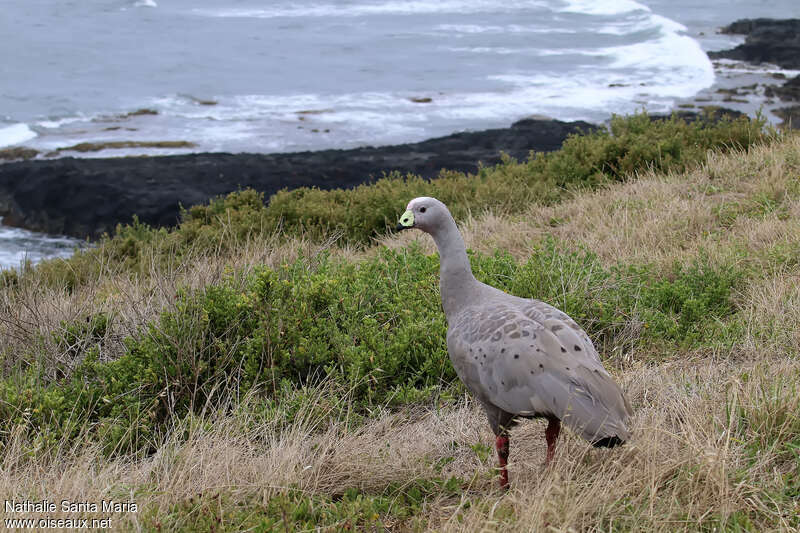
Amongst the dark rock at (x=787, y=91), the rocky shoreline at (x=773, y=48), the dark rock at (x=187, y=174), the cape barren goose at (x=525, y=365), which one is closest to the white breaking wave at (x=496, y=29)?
the rocky shoreline at (x=773, y=48)

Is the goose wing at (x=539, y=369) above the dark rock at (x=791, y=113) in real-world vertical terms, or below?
above

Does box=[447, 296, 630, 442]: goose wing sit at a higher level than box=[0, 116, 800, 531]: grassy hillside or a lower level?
higher

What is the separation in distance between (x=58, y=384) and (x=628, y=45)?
3762 cm

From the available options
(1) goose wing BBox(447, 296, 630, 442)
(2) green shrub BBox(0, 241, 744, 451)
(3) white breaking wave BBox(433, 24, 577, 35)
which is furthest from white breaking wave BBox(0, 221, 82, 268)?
(3) white breaking wave BBox(433, 24, 577, 35)

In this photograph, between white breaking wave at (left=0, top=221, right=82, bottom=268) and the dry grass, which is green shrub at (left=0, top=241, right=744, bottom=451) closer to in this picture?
the dry grass

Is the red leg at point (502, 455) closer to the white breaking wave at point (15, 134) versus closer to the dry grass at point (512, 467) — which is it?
the dry grass at point (512, 467)

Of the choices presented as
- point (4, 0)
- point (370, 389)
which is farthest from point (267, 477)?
point (4, 0)

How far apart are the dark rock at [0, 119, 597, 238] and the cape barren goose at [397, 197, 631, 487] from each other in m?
13.1

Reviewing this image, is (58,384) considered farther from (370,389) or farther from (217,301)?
(370,389)

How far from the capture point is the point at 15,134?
22438 millimetres

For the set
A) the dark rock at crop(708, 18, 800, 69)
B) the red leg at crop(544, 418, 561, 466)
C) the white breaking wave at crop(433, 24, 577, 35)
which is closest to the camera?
the red leg at crop(544, 418, 561, 466)

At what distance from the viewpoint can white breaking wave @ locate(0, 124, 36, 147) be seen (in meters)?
21.7

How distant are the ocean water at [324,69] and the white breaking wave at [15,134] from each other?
0.07m

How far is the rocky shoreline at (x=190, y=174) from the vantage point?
1753 centimetres
